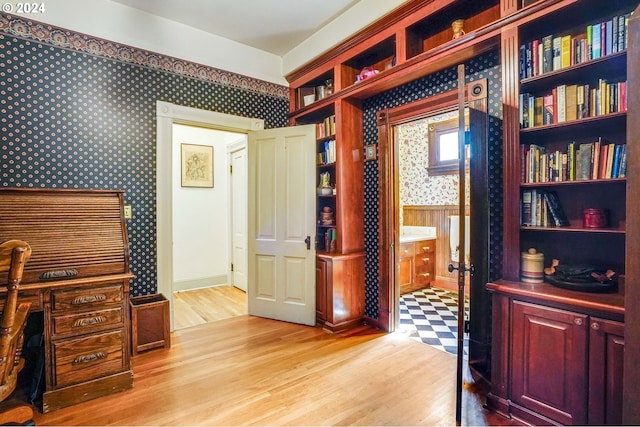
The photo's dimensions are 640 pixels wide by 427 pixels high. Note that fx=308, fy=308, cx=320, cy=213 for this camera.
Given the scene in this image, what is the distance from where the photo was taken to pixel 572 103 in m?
1.84

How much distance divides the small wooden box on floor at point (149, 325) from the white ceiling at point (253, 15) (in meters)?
2.85

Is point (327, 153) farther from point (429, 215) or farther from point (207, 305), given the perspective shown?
point (207, 305)

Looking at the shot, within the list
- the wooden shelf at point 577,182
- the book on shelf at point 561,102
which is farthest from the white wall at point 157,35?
the wooden shelf at point 577,182

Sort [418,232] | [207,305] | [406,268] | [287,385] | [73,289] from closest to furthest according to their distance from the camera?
[73,289], [287,385], [207,305], [406,268], [418,232]

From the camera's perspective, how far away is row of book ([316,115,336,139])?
351cm

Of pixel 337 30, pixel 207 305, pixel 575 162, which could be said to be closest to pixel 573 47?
pixel 575 162

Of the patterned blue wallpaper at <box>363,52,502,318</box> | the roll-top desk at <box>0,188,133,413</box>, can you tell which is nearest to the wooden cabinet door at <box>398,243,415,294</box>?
the patterned blue wallpaper at <box>363,52,502,318</box>

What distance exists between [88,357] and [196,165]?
3.48 metres

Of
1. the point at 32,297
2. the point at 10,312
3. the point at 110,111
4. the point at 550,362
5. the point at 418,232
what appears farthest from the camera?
the point at 418,232

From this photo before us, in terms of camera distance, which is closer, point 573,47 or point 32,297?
point 573,47

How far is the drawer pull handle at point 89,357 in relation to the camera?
2.06 m

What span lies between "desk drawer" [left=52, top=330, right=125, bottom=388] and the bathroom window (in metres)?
4.61

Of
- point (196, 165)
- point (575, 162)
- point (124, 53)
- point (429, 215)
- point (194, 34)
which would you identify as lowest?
point (429, 215)

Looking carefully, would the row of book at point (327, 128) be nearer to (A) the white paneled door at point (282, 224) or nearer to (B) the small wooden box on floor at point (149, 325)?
(A) the white paneled door at point (282, 224)
